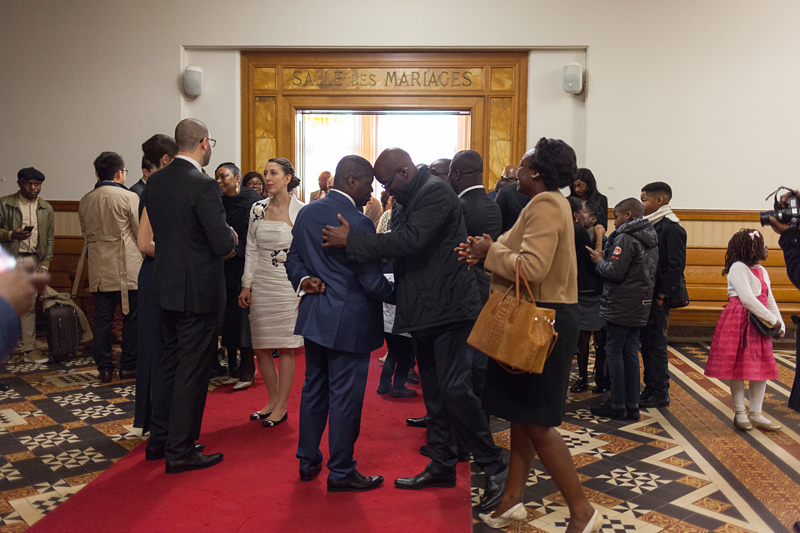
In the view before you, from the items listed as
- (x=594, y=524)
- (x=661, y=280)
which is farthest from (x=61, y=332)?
(x=661, y=280)

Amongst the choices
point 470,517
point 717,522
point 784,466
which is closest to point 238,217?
point 470,517

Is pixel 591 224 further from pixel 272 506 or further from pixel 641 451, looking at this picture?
pixel 272 506

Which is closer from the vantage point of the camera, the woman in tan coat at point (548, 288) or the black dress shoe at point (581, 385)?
the woman in tan coat at point (548, 288)

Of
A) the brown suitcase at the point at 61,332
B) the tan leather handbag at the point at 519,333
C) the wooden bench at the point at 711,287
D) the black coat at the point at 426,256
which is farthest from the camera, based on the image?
the wooden bench at the point at 711,287

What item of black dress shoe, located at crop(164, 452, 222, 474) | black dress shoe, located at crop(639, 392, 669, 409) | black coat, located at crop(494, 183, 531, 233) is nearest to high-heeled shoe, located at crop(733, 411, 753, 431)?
black dress shoe, located at crop(639, 392, 669, 409)

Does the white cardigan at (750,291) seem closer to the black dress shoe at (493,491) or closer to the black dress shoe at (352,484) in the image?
the black dress shoe at (493,491)

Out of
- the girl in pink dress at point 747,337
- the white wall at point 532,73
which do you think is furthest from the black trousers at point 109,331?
the girl in pink dress at point 747,337

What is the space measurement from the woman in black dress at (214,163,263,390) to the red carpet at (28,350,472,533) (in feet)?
3.50

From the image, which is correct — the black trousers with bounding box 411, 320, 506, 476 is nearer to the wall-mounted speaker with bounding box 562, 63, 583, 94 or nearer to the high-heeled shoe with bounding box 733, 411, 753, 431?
the high-heeled shoe with bounding box 733, 411, 753, 431

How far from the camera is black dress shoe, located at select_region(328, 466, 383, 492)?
2906mm

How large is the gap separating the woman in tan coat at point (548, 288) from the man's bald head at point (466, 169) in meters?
0.96

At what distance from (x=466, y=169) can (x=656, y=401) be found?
2393 mm

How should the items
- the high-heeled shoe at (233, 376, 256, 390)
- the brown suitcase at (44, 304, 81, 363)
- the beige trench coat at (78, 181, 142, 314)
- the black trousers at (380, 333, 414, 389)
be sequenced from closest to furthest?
1. the black trousers at (380, 333, 414, 389)
2. the high-heeled shoe at (233, 376, 256, 390)
3. the beige trench coat at (78, 181, 142, 314)
4. the brown suitcase at (44, 304, 81, 363)

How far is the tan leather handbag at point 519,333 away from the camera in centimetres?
215
